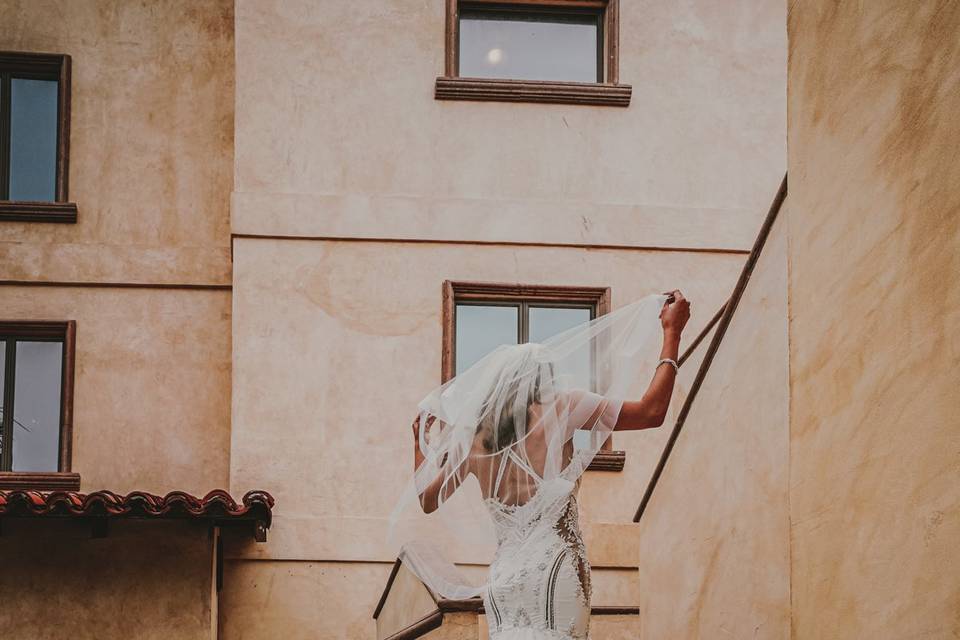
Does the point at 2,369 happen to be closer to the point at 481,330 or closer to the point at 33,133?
the point at 33,133

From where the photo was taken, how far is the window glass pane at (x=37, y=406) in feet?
32.0

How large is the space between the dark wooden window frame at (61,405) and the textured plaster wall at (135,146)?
40 cm

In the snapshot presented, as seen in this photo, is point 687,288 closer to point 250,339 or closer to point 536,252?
point 536,252

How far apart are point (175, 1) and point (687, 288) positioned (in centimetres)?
492

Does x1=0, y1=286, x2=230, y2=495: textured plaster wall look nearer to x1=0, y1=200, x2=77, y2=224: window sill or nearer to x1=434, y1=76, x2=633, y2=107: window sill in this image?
x1=0, y1=200, x2=77, y2=224: window sill

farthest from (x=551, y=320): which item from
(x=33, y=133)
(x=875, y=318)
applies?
(x=875, y=318)

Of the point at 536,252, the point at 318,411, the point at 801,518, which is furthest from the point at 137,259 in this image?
the point at 801,518

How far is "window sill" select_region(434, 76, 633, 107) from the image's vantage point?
955cm

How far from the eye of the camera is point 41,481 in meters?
9.52

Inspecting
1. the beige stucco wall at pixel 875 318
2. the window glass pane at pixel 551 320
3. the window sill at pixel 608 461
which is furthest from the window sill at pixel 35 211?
the beige stucco wall at pixel 875 318

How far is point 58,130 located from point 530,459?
7.05 metres

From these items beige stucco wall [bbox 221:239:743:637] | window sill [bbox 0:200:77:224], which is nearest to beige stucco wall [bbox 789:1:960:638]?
beige stucco wall [bbox 221:239:743:637]

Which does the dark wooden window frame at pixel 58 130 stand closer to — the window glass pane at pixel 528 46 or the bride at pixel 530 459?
the window glass pane at pixel 528 46

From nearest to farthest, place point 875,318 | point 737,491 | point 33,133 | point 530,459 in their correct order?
point 875,318 < point 530,459 < point 737,491 < point 33,133
